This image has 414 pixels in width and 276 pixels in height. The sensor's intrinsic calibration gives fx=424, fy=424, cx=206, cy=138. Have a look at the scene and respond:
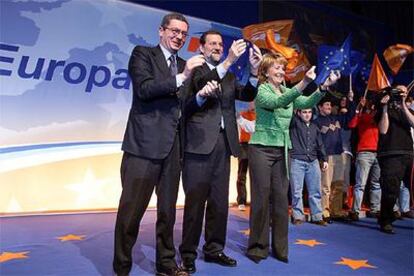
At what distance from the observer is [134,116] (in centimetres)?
239

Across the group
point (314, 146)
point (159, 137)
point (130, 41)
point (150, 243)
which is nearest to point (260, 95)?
point (159, 137)

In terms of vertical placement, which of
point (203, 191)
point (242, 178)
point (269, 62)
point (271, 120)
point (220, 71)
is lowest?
point (242, 178)

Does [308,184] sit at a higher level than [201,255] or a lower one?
higher

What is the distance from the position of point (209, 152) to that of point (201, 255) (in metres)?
0.86

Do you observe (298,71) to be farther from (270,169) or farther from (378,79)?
(270,169)

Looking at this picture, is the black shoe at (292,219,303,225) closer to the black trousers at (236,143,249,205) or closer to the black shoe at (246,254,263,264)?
the black trousers at (236,143,249,205)

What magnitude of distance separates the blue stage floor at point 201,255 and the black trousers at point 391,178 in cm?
22

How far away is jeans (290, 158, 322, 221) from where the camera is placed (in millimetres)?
4516

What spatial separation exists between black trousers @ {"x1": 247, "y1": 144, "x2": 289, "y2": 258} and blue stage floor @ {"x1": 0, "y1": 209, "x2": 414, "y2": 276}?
0.11m

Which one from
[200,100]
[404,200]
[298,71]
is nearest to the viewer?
[200,100]

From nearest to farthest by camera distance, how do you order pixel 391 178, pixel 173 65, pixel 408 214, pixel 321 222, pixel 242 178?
1. pixel 173 65
2. pixel 391 178
3. pixel 321 222
4. pixel 408 214
5. pixel 242 178

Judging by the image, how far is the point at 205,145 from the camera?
8.85 ft

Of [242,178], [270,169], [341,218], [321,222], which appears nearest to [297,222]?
[321,222]

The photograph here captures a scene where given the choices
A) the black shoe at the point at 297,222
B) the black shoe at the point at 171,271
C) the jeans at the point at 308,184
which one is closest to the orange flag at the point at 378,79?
the jeans at the point at 308,184
